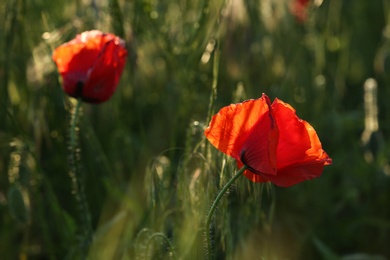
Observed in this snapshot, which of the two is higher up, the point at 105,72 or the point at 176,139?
the point at 105,72

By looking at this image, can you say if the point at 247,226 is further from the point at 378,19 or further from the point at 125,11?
the point at 378,19

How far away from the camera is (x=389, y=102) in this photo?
2.45 metres

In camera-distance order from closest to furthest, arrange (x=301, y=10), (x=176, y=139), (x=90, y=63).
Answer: (x=90, y=63)
(x=176, y=139)
(x=301, y=10)

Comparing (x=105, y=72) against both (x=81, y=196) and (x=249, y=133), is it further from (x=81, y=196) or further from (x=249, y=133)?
(x=249, y=133)

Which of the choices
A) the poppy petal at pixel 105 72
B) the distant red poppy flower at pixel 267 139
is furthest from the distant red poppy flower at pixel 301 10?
the distant red poppy flower at pixel 267 139

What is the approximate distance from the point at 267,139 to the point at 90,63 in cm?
53

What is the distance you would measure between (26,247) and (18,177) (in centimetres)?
24

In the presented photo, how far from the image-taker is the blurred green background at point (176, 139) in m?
1.62

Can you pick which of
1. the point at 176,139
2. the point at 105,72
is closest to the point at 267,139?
the point at 105,72

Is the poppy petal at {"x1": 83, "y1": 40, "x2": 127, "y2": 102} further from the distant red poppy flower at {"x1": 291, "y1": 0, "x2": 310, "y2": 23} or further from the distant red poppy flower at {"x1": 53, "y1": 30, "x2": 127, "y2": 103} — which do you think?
the distant red poppy flower at {"x1": 291, "y1": 0, "x2": 310, "y2": 23}

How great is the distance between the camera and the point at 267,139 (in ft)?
3.73

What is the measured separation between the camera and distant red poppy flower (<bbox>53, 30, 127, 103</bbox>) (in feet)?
5.04

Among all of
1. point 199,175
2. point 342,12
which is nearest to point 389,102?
point 342,12

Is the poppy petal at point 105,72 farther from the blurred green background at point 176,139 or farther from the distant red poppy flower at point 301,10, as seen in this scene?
the distant red poppy flower at point 301,10
